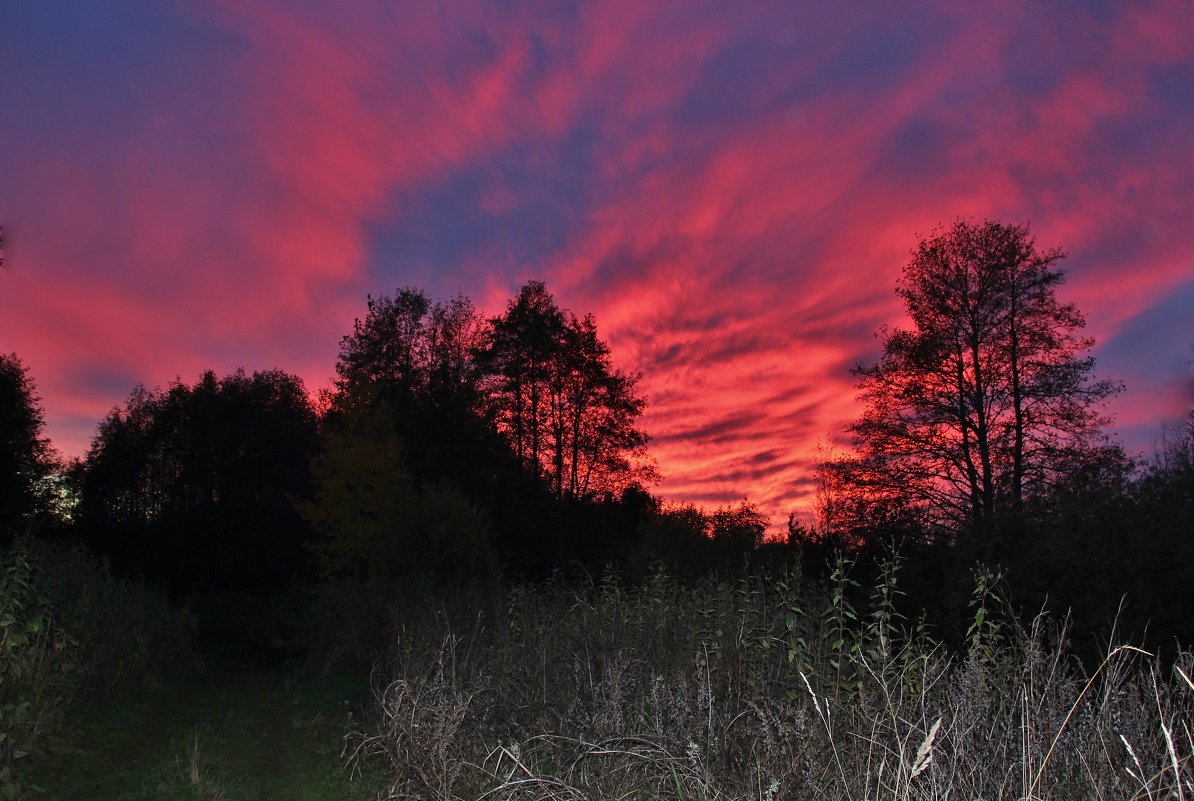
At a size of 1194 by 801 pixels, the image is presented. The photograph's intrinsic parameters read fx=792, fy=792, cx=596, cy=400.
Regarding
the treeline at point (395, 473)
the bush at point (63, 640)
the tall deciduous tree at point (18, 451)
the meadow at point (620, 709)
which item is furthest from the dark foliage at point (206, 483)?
the meadow at point (620, 709)

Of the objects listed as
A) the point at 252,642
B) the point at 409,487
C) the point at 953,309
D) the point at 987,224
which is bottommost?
the point at 252,642

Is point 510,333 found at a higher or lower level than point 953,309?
higher

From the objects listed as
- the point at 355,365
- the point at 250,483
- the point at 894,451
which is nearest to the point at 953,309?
the point at 894,451

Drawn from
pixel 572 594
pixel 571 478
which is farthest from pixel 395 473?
pixel 572 594

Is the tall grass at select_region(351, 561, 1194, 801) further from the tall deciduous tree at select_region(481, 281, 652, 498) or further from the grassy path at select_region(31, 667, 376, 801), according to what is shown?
the tall deciduous tree at select_region(481, 281, 652, 498)

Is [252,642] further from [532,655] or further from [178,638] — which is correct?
[532,655]

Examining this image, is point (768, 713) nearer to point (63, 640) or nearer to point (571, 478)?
point (63, 640)

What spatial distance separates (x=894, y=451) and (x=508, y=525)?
732 inches

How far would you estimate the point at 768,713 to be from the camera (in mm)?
4922

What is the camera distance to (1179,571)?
12.1 m

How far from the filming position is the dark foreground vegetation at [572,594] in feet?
14.9

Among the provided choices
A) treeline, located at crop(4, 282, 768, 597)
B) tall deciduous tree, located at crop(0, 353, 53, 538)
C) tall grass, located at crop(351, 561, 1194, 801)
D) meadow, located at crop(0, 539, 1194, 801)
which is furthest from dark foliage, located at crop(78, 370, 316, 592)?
tall grass, located at crop(351, 561, 1194, 801)

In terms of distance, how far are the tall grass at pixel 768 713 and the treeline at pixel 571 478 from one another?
1969mm

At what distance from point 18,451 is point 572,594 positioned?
1012 inches
